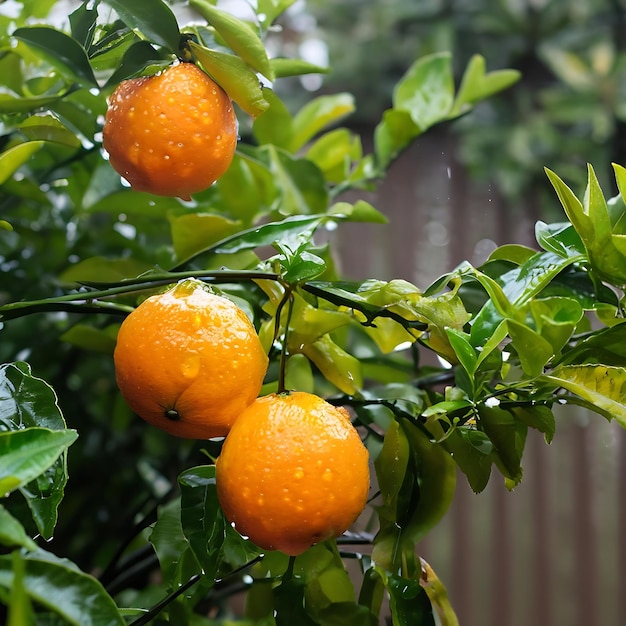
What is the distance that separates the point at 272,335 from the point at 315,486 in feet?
0.36

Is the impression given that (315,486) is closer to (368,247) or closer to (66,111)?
(66,111)

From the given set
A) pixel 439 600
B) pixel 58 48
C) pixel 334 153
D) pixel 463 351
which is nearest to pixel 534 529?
pixel 334 153

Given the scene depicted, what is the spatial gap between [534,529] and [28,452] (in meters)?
1.74

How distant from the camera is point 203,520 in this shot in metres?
0.37

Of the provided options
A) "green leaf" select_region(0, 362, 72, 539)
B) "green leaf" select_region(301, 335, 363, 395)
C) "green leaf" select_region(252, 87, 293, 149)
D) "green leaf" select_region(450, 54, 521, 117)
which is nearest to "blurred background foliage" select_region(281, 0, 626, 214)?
"green leaf" select_region(450, 54, 521, 117)

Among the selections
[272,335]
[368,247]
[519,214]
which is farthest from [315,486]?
[519,214]

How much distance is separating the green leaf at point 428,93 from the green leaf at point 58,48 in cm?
34

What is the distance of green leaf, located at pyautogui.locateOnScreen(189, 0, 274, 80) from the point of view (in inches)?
13.9

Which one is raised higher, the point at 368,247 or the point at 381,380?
the point at 381,380

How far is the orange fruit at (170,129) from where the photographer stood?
36 centimetres

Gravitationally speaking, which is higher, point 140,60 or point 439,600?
point 140,60

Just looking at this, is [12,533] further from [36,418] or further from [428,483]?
[428,483]

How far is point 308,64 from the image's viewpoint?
506 mm

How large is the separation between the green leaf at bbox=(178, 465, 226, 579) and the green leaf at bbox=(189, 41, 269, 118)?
208mm
